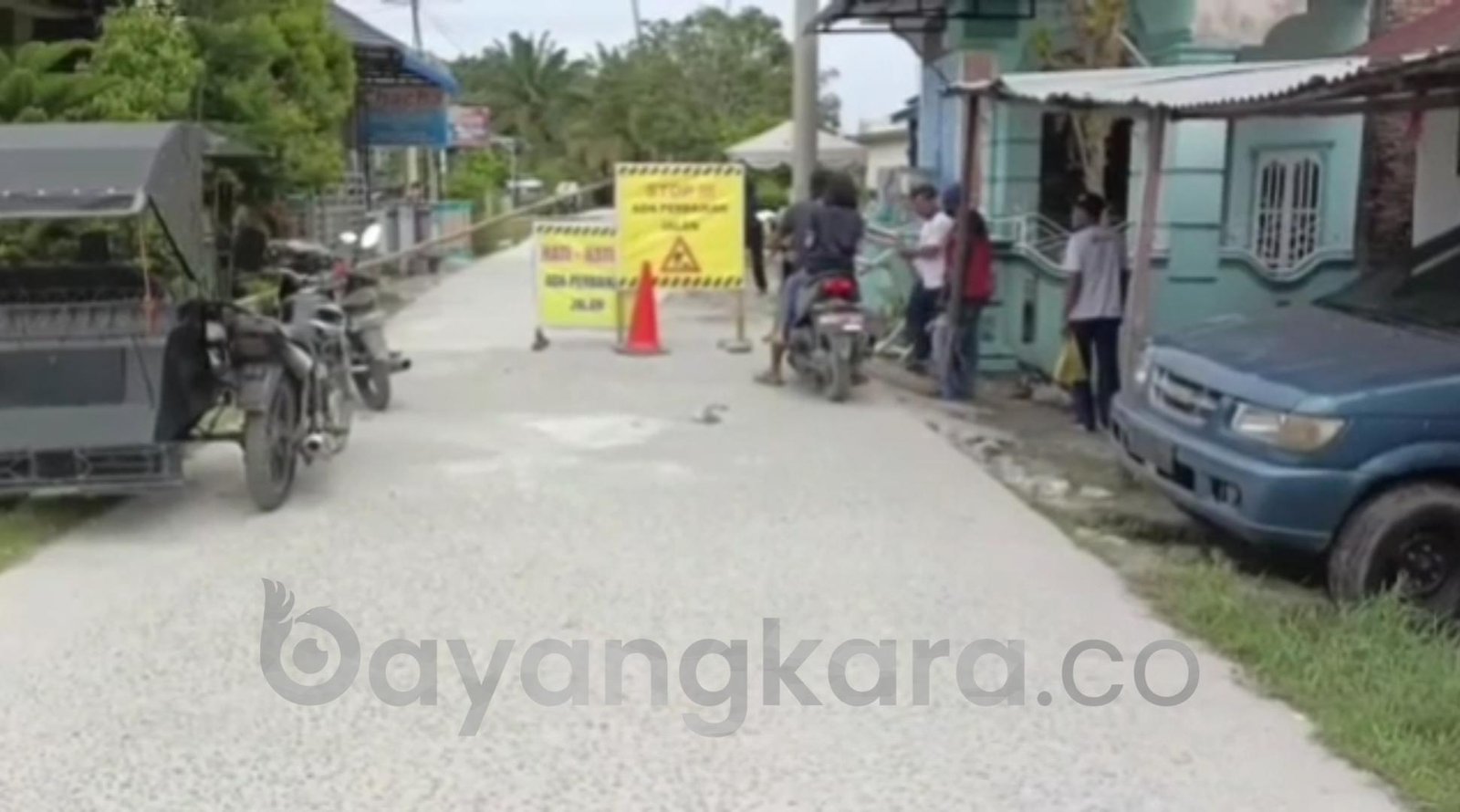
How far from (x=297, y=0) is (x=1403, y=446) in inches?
500

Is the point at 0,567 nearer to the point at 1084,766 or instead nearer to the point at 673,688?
the point at 673,688

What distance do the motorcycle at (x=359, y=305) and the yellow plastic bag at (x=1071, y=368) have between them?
477cm

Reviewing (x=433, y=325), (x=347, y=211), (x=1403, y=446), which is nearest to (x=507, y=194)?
(x=347, y=211)

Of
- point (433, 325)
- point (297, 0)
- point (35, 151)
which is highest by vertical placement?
point (297, 0)

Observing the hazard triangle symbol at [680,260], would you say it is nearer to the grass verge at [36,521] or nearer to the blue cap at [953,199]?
the blue cap at [953,199]

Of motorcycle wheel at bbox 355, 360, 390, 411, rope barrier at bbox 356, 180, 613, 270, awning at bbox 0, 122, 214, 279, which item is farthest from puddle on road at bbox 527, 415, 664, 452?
awning at bbox 0, 122, 214, 279

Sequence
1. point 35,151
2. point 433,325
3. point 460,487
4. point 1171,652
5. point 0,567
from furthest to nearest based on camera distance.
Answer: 1. point 433,325
2. point 460,487
3. point 35,151
4. point 0,567
5. point 1171,652

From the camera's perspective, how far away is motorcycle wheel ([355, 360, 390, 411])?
1087 cm

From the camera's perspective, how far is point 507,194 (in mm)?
45750

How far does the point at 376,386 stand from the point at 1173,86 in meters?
5.68

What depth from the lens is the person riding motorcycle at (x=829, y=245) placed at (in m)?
11.7

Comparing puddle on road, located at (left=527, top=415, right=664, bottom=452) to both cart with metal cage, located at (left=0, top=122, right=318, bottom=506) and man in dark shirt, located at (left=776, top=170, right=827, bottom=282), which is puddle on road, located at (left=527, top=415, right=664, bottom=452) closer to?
man in dark shirt, located at (left=776, top=170, right=827, bottom=282)

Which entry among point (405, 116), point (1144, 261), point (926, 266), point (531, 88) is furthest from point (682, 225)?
point (531, 88)

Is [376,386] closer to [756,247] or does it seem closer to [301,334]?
[301,334]
